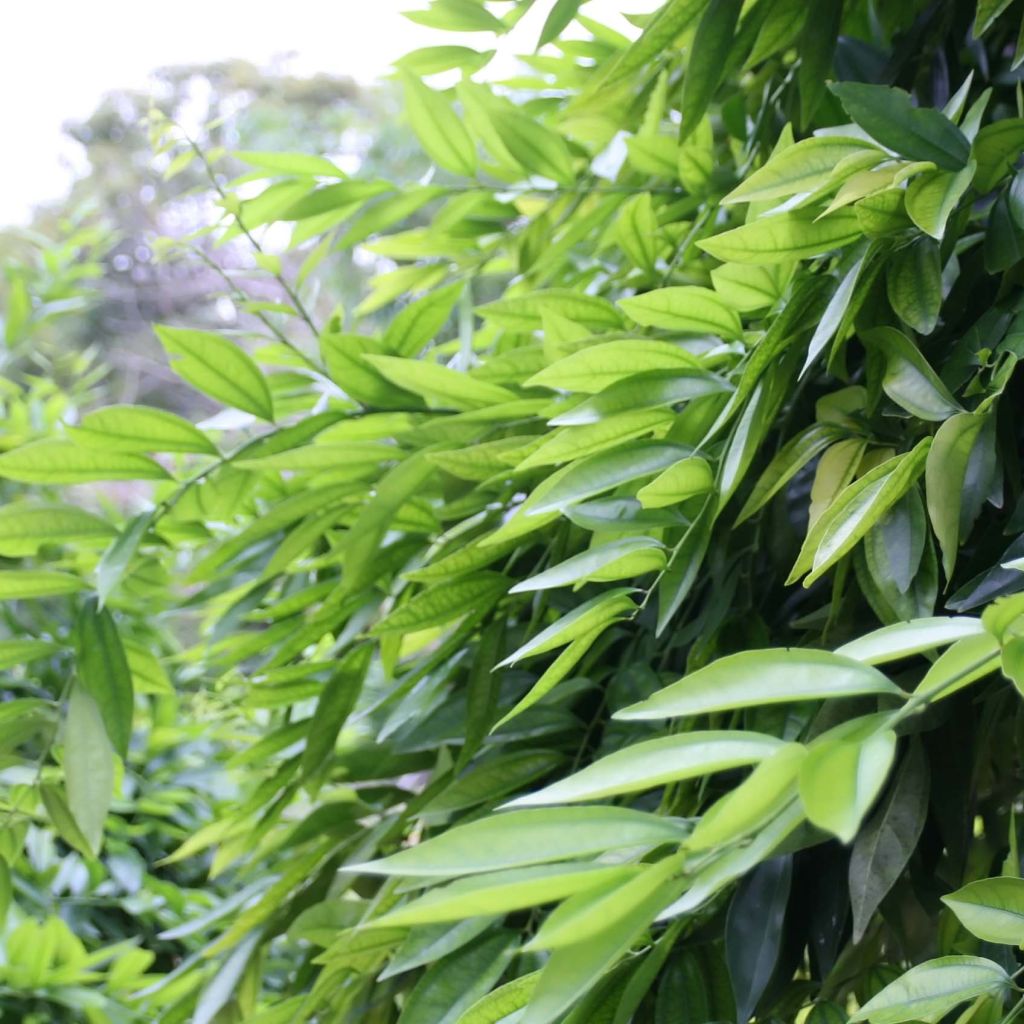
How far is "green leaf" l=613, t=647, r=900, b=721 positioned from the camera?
149mm

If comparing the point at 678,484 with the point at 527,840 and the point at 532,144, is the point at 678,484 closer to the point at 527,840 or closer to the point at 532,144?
the point at 527,840

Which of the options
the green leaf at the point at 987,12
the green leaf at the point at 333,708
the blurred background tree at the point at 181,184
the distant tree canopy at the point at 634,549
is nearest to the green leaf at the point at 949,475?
the distant tree canopy at the point at 634,549

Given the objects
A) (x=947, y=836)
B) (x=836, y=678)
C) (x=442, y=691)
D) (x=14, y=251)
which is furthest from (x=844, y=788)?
(x=14, y=251)

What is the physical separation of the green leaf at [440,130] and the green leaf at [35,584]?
0.20m

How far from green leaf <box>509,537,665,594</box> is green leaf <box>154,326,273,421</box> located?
0.17 meters

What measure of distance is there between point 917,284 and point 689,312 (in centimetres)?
5

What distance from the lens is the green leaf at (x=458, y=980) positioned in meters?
0.27

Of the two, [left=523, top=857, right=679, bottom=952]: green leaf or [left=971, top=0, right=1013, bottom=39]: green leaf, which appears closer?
[left=523, top=857, right=679, bottom=952]: green leaf

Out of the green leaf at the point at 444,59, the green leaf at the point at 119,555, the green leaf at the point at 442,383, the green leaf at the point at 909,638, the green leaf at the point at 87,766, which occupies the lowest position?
the green leaf at the point at 87,766

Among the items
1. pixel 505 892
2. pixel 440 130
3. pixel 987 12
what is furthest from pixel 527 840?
pixel 440 130

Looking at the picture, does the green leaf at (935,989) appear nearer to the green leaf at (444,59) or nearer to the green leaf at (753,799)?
the green leaf at (753,799)

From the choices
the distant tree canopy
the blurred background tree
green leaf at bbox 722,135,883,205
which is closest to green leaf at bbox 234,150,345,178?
the distant tree canopy

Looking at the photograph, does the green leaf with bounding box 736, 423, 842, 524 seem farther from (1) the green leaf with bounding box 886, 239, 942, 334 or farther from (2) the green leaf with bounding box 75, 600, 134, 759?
(2) the green leaf with bounding box 75, 600, 134, 759

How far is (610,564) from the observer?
9.2 inches
